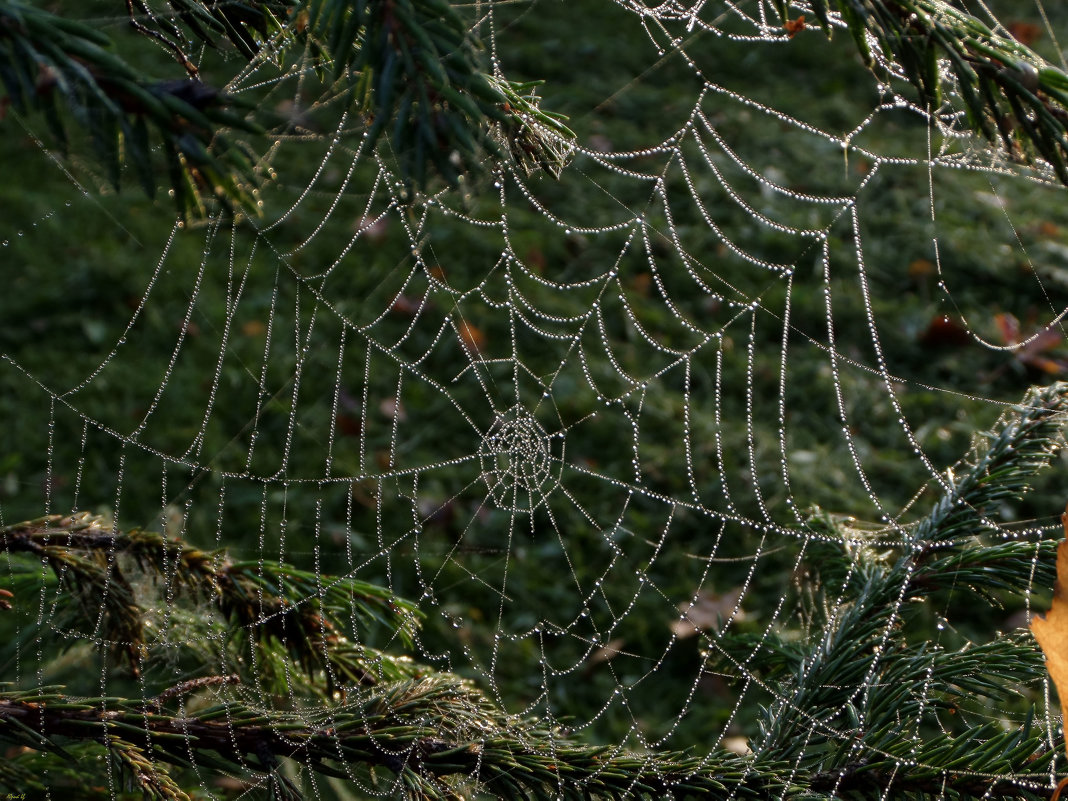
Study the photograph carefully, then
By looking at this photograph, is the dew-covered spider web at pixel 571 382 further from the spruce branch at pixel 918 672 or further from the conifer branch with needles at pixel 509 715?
the spruce branch at pixel 918 672

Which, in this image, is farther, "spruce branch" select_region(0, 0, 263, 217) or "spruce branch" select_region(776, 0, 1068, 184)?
"spruce branch" select_region(776, 0, 1068, 184)

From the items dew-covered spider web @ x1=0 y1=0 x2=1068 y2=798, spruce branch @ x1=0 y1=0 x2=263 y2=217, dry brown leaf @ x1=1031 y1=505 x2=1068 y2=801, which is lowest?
dew-covered spider web @ x1=0 y1=0 x2=1068 y2=798

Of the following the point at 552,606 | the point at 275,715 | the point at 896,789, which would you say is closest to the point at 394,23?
the point at 275,715

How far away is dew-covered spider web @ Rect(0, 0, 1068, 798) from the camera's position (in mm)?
2293

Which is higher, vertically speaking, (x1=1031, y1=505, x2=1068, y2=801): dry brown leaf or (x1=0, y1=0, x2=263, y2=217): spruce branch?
(x1=0, y1=0, x2=263, y2=217): spruce branch

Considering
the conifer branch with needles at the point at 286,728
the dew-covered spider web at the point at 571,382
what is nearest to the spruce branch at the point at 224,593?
the conifer branch with needles at the point at 286,728

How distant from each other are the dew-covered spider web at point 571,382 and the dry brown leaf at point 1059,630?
111 centimetres

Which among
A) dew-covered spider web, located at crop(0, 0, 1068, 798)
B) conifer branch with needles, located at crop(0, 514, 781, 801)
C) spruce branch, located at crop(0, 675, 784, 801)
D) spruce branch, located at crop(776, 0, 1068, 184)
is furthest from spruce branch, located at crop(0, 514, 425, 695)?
spruce branch, located at crop(776, 0, 1068, 184)

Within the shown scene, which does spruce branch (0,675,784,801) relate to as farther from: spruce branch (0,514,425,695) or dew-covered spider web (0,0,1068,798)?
dew-covered spider web (0,0,1068,798)

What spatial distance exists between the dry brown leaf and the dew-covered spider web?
1106 mm

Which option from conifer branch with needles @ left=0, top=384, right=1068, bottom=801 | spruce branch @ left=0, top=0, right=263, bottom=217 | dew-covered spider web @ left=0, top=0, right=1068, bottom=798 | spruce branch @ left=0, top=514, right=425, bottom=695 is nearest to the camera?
spruce branch @ left=0, top=0, right=263, bottom=217

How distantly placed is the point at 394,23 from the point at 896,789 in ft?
2.54

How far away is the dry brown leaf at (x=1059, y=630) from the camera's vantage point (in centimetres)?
67

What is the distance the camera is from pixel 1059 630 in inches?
26.7
